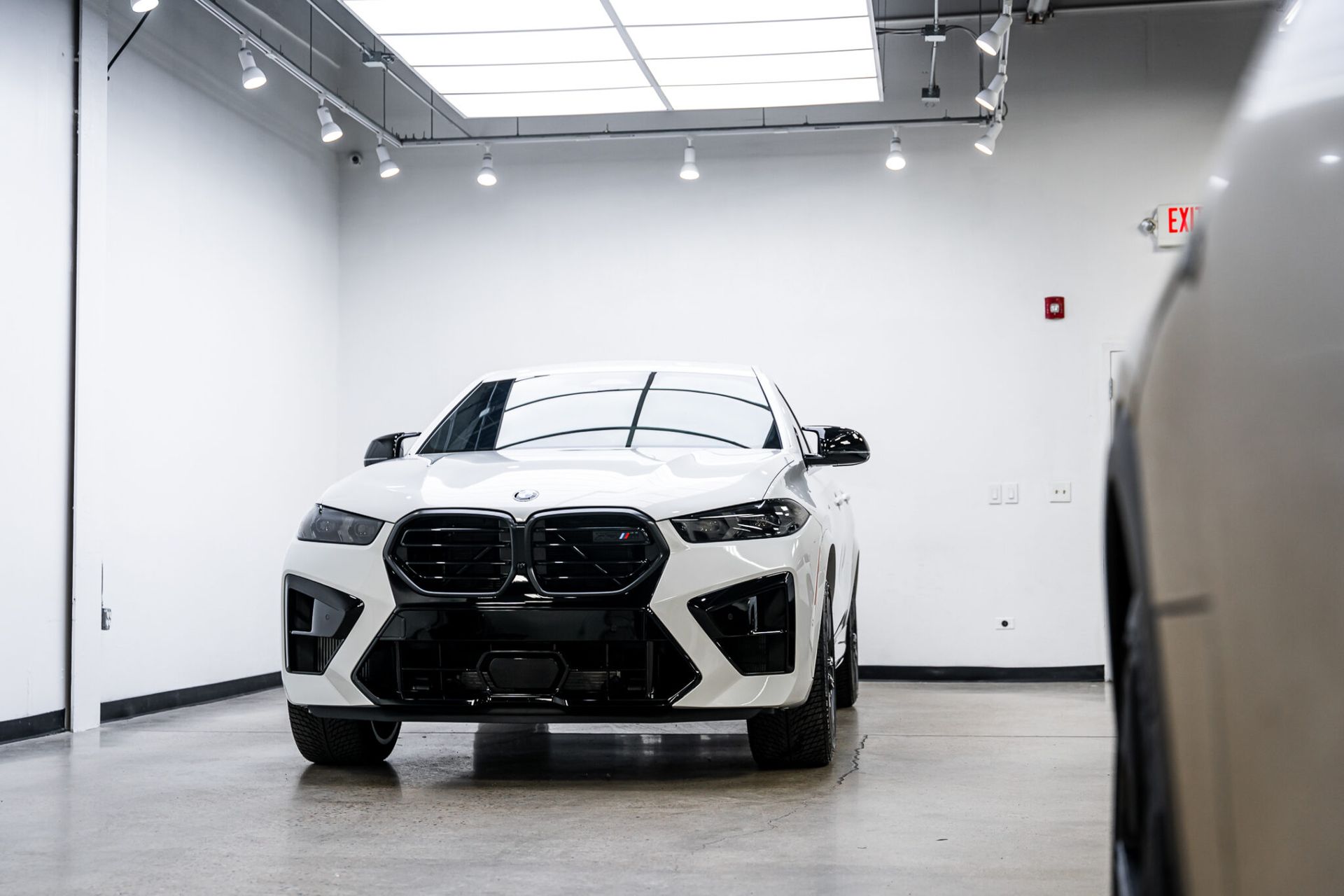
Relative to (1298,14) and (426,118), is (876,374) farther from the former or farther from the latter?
(1298,14)

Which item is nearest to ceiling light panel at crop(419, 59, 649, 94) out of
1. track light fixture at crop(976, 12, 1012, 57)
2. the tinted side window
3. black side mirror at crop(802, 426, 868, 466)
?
track light fixture at crop(976, 12, 1012, 57)

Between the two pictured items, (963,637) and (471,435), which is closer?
(471,435)

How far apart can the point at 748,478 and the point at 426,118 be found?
262 inches

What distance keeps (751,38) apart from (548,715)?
4.37 meters

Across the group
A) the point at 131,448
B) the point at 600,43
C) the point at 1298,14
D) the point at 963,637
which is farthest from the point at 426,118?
the point at 1298,14

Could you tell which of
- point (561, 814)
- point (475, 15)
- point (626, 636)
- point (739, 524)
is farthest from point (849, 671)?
point (475, 15)

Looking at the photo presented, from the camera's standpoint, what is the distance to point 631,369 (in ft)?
19.1

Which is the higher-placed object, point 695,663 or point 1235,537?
point 1235,537

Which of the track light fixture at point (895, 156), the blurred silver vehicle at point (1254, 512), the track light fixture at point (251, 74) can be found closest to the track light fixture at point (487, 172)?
the track light fixture at point (251, 74)

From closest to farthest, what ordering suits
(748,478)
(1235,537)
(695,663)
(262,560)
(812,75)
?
(1235,537) < (695,663) < (748,478) < (812,75) < (262,560)

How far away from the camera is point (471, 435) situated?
5449mm

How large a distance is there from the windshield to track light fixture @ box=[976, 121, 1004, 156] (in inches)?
146

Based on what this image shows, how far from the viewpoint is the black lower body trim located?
4262 mm

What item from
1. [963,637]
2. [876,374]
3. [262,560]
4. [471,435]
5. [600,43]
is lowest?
[963,637]
